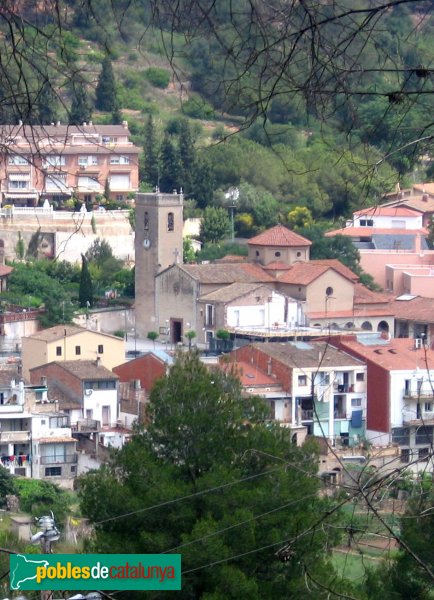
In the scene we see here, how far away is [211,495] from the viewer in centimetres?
803

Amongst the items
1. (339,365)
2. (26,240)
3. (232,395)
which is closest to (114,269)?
(26,240)

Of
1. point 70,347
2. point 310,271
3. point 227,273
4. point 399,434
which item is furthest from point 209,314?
point 399,434

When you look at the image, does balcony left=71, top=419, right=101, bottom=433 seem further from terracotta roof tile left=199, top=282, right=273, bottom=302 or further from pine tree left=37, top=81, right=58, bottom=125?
pine tree left=37, top=81, right=58, bottom=125

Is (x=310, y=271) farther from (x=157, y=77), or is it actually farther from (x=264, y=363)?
(x=157, y=77)

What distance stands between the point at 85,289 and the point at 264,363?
5.41 meters

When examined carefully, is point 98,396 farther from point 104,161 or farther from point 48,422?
point 104,161

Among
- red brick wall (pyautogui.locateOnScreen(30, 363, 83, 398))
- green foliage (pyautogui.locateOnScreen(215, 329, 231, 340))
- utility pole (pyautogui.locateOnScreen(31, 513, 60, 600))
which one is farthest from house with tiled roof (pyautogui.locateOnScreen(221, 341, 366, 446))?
utility pole (pyautogui.locateOnScreen(31, 513, 60, 600))

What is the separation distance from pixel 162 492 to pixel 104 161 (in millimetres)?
21832

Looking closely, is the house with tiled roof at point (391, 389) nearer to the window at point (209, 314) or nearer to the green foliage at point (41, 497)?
the window at point (209, 314)

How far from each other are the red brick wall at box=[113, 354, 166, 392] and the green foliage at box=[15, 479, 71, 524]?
349 centimetres

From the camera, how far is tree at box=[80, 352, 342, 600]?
22.5 feet

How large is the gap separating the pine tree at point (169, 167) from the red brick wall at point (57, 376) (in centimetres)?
1011

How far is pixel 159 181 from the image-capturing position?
3028cm

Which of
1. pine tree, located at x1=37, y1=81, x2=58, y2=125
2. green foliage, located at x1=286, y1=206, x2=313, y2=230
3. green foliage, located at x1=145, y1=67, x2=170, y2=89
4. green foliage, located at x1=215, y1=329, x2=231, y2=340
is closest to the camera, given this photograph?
pine tree, located at x1=37, y1=81, x2=58, y2=125
